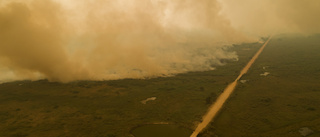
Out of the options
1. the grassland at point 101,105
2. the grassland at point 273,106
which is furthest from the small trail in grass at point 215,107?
the grassland at point 101,105

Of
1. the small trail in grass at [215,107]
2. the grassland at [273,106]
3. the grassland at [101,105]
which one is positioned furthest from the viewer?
the grassland at [101,105]

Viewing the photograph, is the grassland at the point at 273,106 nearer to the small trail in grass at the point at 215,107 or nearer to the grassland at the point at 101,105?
the small trail in grass at the point at 215,107

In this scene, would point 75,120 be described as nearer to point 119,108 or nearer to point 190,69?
point 119,108

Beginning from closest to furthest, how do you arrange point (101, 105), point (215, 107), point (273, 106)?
point (215, 107) < point (273, 106) < point (101, 105)

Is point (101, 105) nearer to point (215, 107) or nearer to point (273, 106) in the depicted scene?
point (215, 107)

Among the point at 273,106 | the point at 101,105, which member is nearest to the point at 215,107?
the point at 273,106

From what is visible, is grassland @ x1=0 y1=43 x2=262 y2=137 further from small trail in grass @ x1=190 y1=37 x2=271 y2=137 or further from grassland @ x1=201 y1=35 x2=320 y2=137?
grassland @ x1=201 y1=35 x2=320 y2=137
